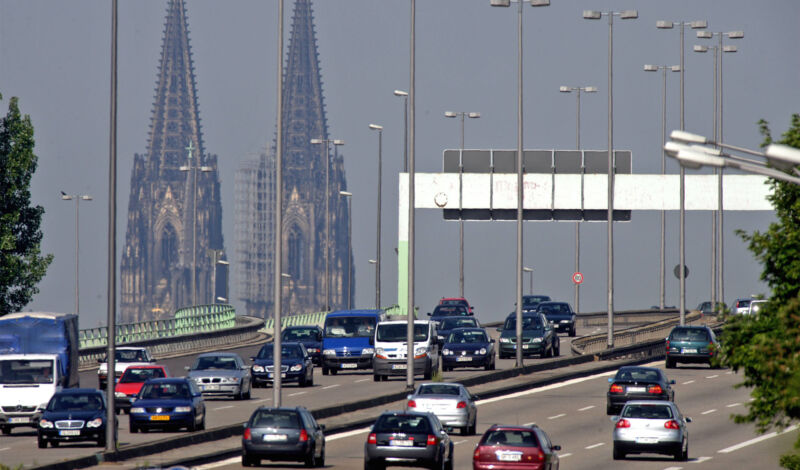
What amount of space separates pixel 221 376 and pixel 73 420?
12769 millimetres

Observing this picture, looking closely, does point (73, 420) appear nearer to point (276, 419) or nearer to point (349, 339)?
point (276, 419)

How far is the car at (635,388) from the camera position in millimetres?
44094

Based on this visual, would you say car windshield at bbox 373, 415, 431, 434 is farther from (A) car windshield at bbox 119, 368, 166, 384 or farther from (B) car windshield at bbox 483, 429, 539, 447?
(A) car windshield at bbox 119, 368, 166, 384

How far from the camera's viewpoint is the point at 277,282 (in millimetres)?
39125

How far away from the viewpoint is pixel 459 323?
Answer: 6303cm

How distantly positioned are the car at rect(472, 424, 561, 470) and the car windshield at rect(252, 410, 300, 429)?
4.20 metres

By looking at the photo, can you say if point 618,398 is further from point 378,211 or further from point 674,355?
point 378,211

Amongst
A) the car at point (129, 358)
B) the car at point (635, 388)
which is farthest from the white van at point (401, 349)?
the car at point (129, 358)

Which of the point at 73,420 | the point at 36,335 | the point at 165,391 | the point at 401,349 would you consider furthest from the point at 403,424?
the point at 401,349

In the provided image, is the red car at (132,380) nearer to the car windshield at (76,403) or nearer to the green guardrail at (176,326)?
the car windshield at (76,403)

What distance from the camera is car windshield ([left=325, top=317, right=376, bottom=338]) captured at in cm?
5534

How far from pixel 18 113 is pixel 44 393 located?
2253cm

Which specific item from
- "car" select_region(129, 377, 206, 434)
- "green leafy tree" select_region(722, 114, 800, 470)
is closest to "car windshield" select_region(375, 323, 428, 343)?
"car" select_region(129, 377, 206, 434)

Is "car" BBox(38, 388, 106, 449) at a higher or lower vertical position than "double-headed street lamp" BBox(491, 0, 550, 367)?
lower
